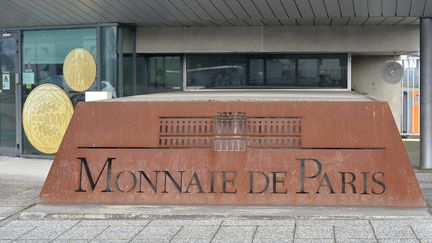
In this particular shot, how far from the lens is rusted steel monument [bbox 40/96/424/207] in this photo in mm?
7875

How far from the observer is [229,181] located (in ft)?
26.5

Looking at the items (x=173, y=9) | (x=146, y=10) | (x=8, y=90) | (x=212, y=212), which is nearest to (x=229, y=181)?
(x=212, y=212)

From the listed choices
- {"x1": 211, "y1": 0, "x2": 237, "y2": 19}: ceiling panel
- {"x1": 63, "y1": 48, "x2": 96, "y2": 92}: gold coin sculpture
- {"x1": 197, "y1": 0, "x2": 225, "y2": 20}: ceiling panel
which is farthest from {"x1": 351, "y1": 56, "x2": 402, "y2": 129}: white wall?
{"x1": 63, "y1": 48, "x2": 96, "y2": 92}: gold coin sculpture

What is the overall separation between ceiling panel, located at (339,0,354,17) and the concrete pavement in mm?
5273

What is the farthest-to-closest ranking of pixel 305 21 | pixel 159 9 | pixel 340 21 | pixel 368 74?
pixel 368 74
pixel 305 21
pixel 340 21
pixel 159 9

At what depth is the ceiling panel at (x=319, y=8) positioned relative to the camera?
1206cm

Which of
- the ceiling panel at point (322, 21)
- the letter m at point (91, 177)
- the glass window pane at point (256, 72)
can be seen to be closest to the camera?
the letter m at point (91, 177)

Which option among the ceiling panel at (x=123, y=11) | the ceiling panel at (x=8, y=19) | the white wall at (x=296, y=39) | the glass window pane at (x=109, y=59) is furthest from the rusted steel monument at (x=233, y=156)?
the white wall at (x=296, y=39)

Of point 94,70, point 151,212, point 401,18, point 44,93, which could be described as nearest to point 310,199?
point 151,212

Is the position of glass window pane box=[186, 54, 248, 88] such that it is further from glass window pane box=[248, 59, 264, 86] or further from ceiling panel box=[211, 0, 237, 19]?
ceiling panel box=[211, 0, 237, 19]

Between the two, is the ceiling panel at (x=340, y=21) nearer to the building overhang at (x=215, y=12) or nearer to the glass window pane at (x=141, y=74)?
the building overhang at (x=215, y=12)

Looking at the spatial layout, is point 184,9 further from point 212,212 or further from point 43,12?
point 212,212

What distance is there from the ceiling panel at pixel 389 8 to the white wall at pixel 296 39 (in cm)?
185

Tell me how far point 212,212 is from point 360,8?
6.06 meters
